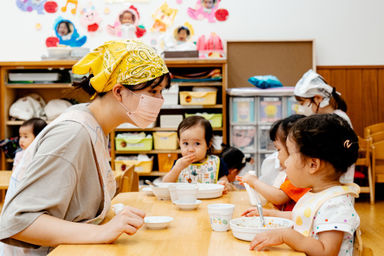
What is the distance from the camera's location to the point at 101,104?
1.59 metres

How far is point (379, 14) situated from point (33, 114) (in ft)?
13.8

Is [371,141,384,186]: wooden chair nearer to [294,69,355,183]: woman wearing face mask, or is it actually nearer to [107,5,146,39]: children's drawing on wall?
[294,69,355,183]: woman wearing face mask

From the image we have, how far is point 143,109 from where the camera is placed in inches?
64.1

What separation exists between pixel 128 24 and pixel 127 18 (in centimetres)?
14

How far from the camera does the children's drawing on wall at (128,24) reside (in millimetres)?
5552

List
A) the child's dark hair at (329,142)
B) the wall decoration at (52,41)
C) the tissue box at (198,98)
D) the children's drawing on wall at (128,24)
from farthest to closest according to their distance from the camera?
1. the wall decoration at (52,41)
2. the children's drawing on wall at (128,24)
3. the tissue box at (198,98)
4. the child's dark hair at (329,142)

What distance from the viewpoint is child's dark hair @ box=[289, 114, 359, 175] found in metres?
1.45

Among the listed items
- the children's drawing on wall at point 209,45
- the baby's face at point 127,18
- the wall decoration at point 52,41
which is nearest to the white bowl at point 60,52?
the wall decoration at point 52,41

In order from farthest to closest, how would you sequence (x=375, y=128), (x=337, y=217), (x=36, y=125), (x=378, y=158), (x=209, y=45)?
(x=375, y=128)
(x=209, y=45)
(x=378, y=158)
(x=36, y=125)
(x=337, y=217)

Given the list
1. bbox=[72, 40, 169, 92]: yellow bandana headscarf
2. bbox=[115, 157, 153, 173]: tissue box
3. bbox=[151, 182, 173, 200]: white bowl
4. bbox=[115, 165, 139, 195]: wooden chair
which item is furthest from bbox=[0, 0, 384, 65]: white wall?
bbox=[72, 40, 169, 92]: yellow bandana headscarf

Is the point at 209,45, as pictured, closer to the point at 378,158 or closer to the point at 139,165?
the point at 139,165

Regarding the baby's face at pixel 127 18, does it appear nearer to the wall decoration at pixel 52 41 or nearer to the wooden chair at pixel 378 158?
the wall decoration at pixel 52 41

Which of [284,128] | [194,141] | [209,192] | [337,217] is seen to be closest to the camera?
[337,217]

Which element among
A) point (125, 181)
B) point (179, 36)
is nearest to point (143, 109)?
point (125, 181)
